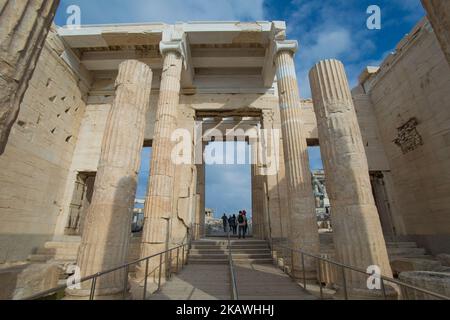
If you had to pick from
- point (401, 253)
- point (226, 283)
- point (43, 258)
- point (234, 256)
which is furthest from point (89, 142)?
point (401, 253)

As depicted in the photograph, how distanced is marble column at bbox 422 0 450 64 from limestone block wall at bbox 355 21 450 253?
962 centimetres

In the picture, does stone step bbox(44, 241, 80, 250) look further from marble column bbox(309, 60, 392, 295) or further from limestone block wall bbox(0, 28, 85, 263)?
marble column bbox(309, 60, 392, 295)

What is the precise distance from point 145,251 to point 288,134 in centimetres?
635

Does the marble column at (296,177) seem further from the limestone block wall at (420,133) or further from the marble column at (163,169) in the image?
the limestone block wall at (420,133)

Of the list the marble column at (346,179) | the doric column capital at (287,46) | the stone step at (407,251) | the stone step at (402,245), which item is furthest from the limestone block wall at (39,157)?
the stone step at (402,245)

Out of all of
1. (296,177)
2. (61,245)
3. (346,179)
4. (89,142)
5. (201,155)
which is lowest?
(61,245)

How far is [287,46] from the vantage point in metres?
9.88

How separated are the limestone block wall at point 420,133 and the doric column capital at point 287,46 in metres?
5.67


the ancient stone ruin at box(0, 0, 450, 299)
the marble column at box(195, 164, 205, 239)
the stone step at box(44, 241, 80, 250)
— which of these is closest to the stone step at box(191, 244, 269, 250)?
the ancient stone ruin at box(0, 0, 450, 299)

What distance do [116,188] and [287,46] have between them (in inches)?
350

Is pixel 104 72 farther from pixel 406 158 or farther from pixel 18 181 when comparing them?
pixel 406 158

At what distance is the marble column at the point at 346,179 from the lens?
4.72 metres

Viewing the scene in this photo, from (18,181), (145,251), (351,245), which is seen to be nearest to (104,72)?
(18,181)

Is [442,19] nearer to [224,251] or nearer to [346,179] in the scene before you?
[346,179]
